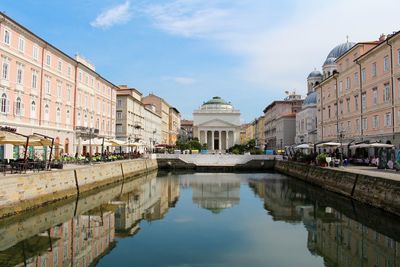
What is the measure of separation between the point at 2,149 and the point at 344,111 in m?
38.0

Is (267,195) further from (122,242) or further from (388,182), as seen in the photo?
(122,242)

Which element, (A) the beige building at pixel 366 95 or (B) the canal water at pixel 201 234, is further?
(A) the beige building at pixel 366 95

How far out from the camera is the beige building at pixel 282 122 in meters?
89.1

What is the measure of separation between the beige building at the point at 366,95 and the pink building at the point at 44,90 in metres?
29.2

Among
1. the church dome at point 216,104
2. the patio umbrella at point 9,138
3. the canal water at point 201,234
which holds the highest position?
the church dome at point 216,104

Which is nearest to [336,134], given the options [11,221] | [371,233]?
[371,233]

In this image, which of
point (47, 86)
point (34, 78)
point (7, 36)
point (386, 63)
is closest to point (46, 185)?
point (7, 36)

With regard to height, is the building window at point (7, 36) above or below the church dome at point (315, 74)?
below

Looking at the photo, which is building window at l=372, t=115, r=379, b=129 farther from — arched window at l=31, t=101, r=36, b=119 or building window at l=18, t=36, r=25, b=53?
building window at l=18, t=36, r=25, b=53

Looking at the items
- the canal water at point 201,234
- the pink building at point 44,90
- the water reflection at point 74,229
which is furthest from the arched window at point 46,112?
the canal water at point 201,234

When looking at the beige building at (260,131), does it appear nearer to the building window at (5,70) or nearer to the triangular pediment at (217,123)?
the triangular pediment at (217,123)

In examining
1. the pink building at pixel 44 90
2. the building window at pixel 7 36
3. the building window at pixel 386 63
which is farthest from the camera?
the building window at pixel 386 63

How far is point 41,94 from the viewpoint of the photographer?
37.0 metres

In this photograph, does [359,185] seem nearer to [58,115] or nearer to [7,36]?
[7,36]
